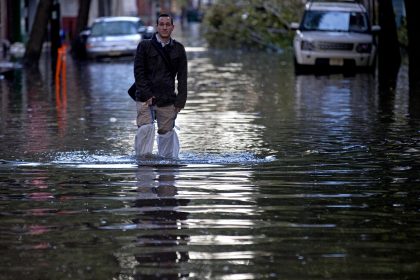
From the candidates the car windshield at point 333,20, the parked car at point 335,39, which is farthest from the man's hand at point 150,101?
the car windshield at point 333,20

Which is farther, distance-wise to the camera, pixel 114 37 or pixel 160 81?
pixel 114 37

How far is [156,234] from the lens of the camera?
29.4 feet

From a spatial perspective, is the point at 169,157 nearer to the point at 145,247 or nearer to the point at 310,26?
the point at 145,247

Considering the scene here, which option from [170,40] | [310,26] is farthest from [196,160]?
[310,26]

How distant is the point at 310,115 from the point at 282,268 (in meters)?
11.6

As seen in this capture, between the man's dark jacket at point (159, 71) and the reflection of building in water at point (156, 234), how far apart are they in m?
1.19

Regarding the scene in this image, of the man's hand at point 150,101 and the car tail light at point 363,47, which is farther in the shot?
the car tail light at point 363,47

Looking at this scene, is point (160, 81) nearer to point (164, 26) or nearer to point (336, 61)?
point (164, 26)

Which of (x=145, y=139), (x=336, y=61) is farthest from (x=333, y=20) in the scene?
(x=145, y=139)

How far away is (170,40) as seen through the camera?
13.0 meters

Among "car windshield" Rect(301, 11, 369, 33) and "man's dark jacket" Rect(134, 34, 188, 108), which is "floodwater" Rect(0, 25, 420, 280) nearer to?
"man's dark jacket" Rect(134, 34, 188, 108)

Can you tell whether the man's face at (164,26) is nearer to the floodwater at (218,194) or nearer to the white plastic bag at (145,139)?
the white plastic bag at (145,139)

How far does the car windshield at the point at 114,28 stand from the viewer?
142ft

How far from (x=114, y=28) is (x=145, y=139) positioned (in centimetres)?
3093
